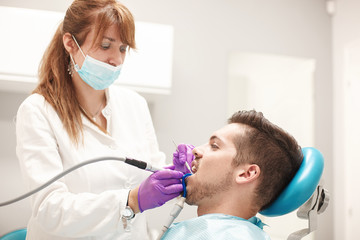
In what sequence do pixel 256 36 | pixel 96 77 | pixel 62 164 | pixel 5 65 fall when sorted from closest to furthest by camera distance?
pixel 62 164 < pixel 96 77 < pixel 5 65 < pixel 256 36

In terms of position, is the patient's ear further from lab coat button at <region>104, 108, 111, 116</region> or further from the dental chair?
lab coat button at <region>104, 108, 111, 116</region>

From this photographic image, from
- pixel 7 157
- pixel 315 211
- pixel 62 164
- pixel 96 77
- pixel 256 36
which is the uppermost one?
pixel 256 36

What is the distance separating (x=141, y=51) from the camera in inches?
93.3

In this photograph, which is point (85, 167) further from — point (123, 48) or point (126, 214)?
point (123, 48)

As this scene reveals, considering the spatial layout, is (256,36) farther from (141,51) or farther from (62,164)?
(62,164)

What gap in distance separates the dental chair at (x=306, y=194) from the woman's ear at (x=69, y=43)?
41.4 inches

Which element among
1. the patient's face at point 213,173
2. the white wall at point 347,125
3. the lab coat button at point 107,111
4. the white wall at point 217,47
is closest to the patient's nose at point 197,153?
the patient's face at point 213,173

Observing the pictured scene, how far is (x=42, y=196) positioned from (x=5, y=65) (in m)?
1.21

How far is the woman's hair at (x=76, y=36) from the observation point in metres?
1.39

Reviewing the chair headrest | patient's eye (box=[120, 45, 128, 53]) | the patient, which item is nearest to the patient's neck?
the patient

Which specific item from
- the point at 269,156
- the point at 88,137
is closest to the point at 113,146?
the point at 88,137

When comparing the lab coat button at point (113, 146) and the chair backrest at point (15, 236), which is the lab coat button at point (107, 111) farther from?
the chair backrest at point (15, 236)

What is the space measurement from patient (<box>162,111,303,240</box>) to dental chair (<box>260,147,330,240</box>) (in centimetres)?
6

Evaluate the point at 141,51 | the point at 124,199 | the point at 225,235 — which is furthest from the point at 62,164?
the point at 141,51
